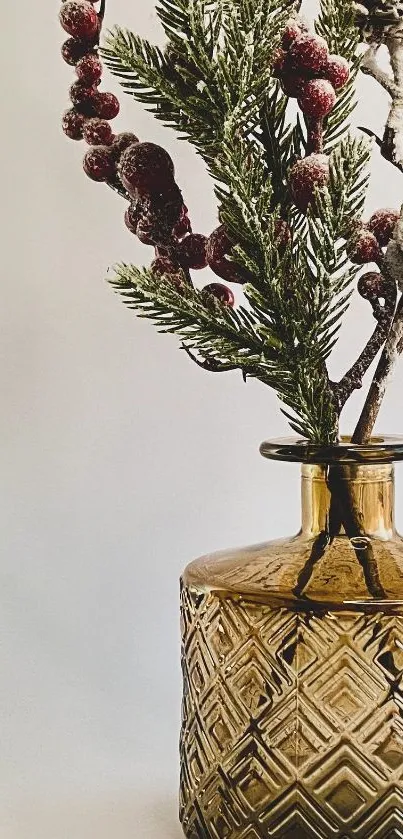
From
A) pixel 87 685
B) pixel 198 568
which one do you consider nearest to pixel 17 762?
pixel 87 685

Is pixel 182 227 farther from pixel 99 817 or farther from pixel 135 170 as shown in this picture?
pixel 99 817

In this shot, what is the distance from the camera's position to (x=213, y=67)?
563 millimetres

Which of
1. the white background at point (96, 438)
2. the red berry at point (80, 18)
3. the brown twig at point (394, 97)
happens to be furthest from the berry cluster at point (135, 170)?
the white background at point (96, 438)

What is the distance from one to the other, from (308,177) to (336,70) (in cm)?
→ 6

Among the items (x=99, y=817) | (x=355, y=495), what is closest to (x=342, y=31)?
(x=355, y=495)

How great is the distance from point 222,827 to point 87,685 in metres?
0.33

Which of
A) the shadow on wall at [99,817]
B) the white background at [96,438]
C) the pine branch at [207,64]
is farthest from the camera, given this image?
the white background at [96,438]

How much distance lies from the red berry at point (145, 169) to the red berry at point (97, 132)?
3 cm

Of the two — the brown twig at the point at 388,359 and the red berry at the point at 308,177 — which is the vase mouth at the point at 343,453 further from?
the red berry at the point at 308,177

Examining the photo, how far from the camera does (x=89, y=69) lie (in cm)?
62

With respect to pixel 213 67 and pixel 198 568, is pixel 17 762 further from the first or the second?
pixel 213 67

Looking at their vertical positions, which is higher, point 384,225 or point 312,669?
point 384,225

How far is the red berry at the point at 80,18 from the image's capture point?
2.01 ft

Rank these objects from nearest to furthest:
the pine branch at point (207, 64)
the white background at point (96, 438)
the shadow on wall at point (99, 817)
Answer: the pine branch at point (207, 64) → the shadow on wall at point (99, 817) → the white background at point (96, 438)
